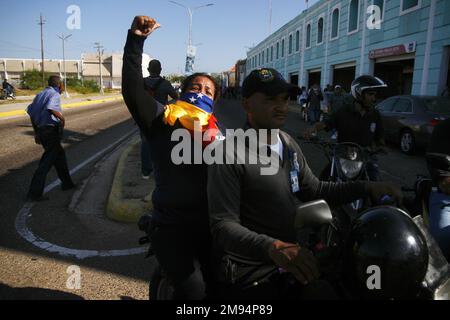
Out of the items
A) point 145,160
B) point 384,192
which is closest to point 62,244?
point 145,160

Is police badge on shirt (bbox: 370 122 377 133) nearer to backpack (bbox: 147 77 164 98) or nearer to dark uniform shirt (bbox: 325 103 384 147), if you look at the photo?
dark uniform shirt (bbox: 325 103 384 147)

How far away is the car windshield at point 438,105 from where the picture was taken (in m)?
9.80

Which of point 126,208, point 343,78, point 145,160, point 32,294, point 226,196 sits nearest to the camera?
point 226,196

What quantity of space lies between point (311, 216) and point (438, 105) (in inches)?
397

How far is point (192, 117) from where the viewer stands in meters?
2.25

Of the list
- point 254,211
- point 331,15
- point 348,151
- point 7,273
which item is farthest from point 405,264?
point 331,15

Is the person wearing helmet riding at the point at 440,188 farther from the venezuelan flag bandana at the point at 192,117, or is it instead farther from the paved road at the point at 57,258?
the paved road at the point at 57,258

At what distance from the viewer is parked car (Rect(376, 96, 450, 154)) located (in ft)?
31.7

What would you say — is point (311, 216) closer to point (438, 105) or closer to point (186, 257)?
→ point (186, 257)

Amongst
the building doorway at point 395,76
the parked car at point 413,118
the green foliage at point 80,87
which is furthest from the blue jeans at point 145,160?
the green foliage at point 80,87

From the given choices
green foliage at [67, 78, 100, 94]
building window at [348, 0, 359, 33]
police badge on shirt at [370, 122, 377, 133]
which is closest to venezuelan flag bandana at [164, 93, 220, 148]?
police badge on shirt at [370, 122, 377, 133]

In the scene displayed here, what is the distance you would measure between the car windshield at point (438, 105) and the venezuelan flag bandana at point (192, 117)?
926 centimetres

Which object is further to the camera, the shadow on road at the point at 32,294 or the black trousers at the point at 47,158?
the black trousers at the point at 47,158

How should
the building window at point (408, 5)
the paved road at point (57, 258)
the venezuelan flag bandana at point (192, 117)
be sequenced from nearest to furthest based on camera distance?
1. the venezuelan flag bandana at point (192, 117)
2. the paved road at point (57, 258)
3. the building window at point (408, 5)
